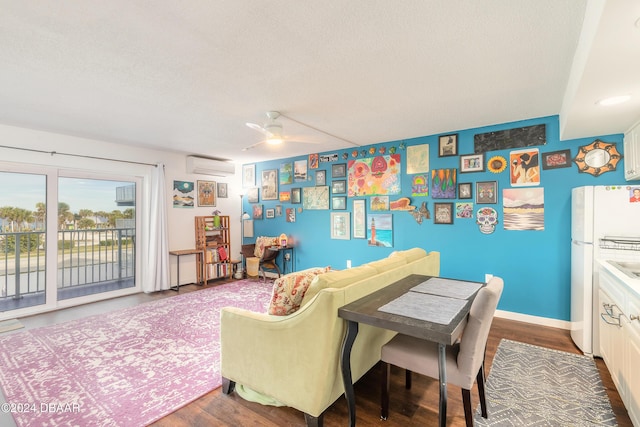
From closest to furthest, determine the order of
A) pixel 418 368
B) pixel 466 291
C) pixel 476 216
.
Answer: pixel 418 368, pixel 466 291, pixel 476 216

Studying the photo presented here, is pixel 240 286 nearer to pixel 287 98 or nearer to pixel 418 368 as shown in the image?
pixel 287 98

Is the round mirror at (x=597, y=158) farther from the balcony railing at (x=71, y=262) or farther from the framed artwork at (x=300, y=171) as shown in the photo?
the balcony railing at (x=71, y=262)

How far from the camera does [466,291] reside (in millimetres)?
2121

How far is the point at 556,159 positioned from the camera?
3.36 m

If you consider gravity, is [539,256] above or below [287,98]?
below

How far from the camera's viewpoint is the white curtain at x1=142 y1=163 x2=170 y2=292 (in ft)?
16.1

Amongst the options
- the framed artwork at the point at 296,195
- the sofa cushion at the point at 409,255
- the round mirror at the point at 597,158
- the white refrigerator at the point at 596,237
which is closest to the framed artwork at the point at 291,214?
the framed artwork at the point at 296,195

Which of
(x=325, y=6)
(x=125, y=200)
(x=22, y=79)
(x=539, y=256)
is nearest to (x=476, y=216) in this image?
(x=539, y=256)

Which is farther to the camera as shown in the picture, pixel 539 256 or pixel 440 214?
pixel 440 214

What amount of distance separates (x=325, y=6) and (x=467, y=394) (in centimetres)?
222

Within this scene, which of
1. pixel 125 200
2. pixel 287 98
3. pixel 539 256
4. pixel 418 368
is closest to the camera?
pixel 418 368

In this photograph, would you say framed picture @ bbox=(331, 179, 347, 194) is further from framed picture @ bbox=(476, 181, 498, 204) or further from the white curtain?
the white curtain

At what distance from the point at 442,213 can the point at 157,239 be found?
448 centimetres

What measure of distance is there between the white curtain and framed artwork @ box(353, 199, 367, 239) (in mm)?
3196
